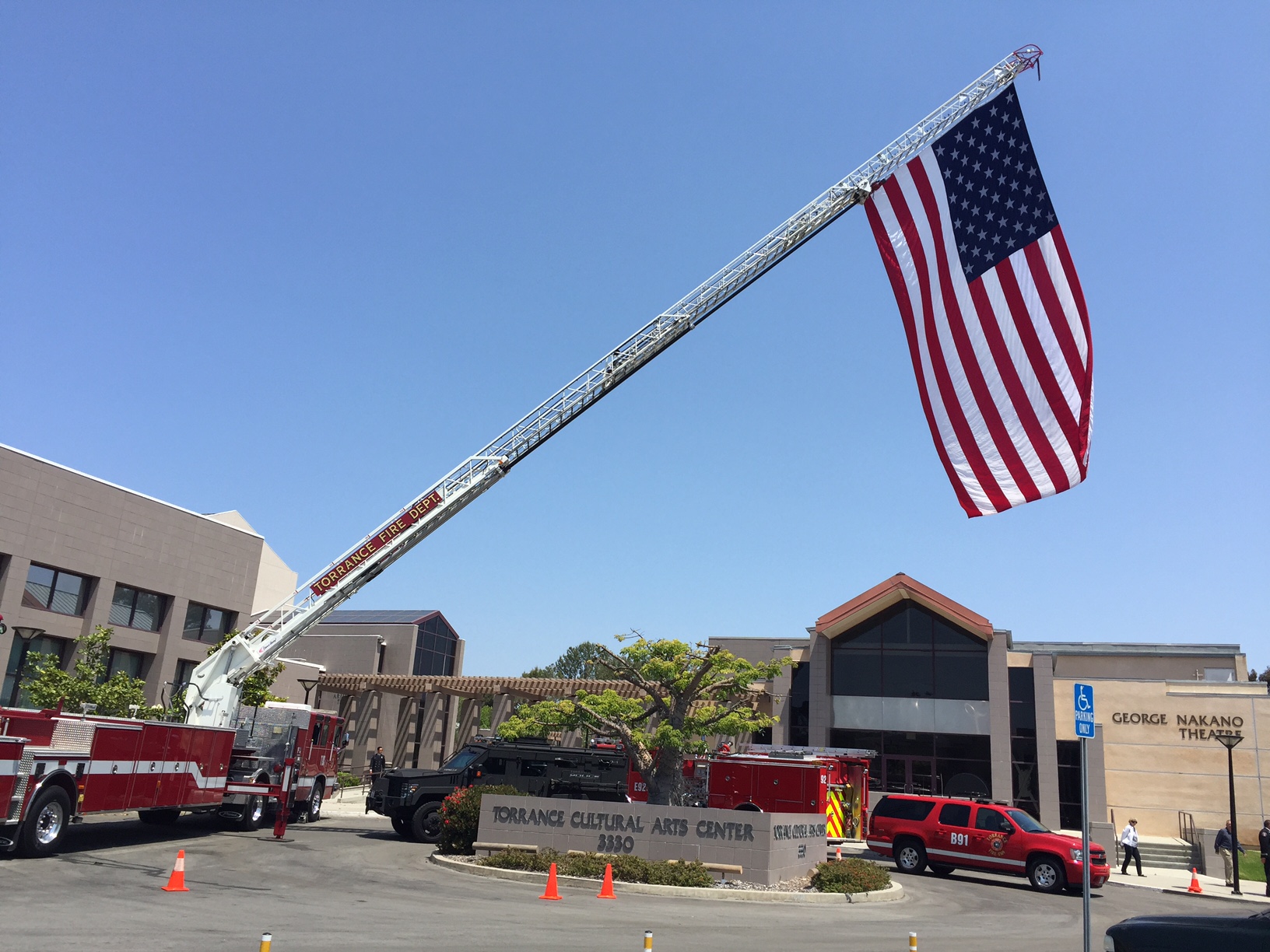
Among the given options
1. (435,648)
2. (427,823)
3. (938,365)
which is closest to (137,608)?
(427,823)

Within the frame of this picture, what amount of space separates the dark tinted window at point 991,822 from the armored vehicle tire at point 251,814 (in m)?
17.6

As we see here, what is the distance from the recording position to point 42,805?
52.9 feet

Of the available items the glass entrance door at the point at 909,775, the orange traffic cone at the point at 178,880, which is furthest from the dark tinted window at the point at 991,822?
the orange traffic cone at the point at 178,880

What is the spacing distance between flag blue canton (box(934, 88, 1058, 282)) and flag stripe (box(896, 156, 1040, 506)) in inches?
12.1

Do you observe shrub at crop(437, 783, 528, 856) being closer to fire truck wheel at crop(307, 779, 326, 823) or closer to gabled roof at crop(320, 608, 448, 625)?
fire truck wheel at crop(307, 779, 326, 823)

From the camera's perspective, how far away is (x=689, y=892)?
1698 centimetres

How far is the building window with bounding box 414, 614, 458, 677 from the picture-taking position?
58.9 m

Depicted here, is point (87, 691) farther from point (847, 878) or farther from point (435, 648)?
point (435, 648)

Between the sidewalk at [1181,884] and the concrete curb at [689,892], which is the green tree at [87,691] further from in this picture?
the sidewalk at [1181,884]

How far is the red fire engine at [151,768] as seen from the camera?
51.4ft

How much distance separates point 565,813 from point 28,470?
893 inches

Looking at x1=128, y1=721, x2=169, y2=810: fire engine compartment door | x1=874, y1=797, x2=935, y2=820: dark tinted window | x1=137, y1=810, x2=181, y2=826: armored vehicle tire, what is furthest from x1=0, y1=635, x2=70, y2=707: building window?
x1=874, y1=797, x2=935, y2=820: dark tinted window

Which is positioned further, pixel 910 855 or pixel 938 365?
pixel 910 855

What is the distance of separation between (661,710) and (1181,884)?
15788mm
